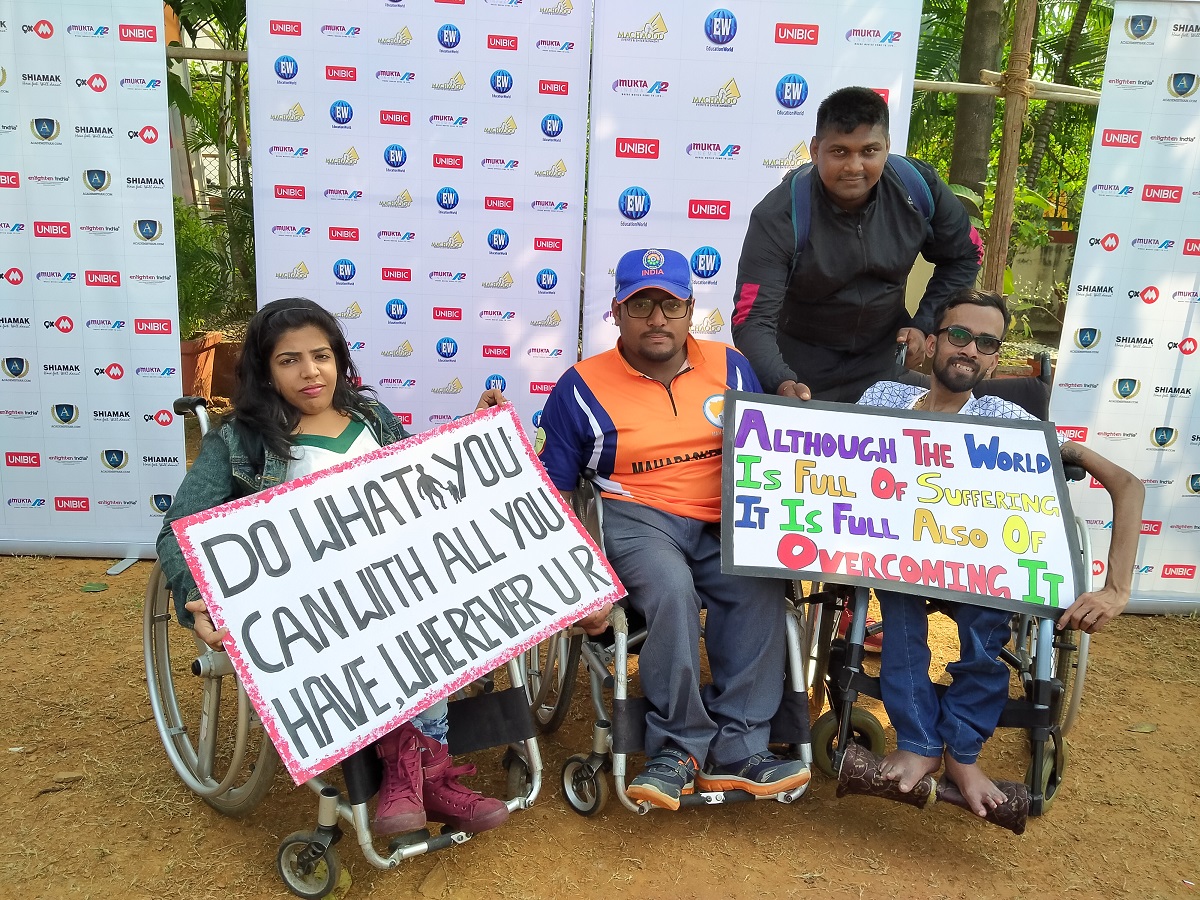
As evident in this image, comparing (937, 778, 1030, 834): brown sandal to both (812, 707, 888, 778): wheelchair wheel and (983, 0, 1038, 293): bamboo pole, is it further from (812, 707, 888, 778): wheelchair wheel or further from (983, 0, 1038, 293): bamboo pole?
(983, 0, 1038, 293): bamboo pole

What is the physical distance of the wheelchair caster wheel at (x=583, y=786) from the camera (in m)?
2.83

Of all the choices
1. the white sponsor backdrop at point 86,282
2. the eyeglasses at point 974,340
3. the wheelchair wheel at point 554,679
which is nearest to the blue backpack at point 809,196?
the eyeglasses at point 974,340

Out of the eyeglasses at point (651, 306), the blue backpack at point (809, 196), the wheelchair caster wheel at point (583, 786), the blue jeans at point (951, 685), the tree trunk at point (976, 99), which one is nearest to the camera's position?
the blue jeans at point (951, 685)

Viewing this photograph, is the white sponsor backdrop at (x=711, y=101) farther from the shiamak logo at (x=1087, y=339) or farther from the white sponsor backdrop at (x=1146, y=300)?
the shiamak logo at (x=1087, y=339)

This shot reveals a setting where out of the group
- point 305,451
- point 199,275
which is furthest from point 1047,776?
point 199,275

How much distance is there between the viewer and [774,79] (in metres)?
4.45

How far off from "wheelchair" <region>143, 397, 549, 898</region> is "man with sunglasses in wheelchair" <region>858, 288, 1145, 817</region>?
110 cm

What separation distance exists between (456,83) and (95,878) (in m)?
3.57

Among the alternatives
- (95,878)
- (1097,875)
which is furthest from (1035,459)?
(95,878)

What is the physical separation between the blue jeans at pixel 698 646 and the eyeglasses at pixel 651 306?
689 mm

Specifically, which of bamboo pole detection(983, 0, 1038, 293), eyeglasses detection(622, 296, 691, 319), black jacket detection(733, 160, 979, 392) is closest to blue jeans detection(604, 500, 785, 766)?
eyeglasses detection(622, 296, 691, 319)

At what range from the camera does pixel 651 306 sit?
9.73 feet

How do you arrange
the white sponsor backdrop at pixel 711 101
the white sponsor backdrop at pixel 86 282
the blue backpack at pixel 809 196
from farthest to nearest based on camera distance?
1. the white sponsor backdrop at pixel 711 101
2. the white sponsor backdrop at pixel 86 282
3. the blue backpack at pixel 809 196

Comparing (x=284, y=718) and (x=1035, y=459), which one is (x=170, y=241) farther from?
(x=1035, y=459)
